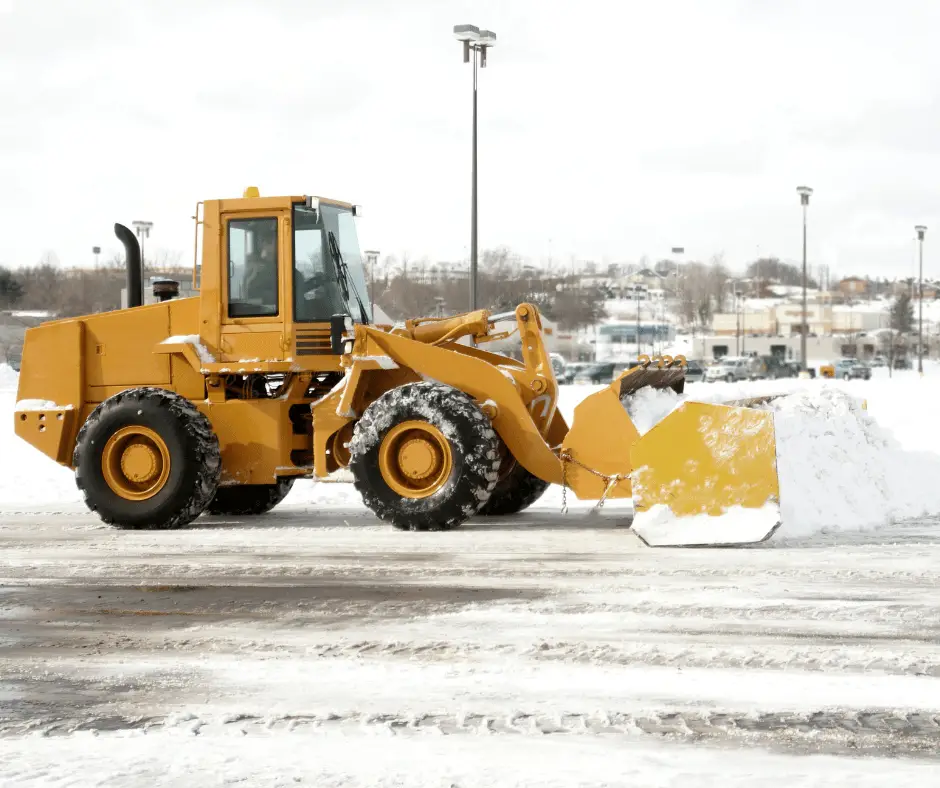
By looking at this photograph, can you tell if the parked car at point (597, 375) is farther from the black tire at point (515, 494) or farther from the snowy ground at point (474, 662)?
the snowy ground at point (474, 662)

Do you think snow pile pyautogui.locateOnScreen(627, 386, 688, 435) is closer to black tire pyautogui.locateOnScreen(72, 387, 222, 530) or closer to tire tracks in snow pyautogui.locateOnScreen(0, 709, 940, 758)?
black tire pyautogui.locateOnScreen(72, 387, 222, 530)

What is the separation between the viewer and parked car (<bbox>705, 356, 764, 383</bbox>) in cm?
6969

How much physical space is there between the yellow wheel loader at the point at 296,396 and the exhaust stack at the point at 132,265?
0.02m

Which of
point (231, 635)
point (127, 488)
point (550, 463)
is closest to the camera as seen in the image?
point (231, 635)

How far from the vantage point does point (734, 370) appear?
7006 cm

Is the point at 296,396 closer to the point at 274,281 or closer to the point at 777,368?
the point at 274,281

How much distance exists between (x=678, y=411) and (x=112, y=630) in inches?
188

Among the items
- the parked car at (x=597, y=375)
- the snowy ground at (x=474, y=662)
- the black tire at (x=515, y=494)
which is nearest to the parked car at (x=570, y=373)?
the parked car at (x=597, y=375)

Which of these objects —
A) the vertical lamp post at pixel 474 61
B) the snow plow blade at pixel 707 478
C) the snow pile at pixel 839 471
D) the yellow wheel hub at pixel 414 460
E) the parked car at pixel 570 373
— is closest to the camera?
the snow plow blade at pixel 707 478

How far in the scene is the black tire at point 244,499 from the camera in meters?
13.4

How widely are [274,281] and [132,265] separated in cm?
172

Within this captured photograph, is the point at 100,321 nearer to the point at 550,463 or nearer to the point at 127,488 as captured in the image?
the point at 127,488

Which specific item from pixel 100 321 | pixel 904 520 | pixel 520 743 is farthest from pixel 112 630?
pixel 904 520

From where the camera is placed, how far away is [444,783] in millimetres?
4551
